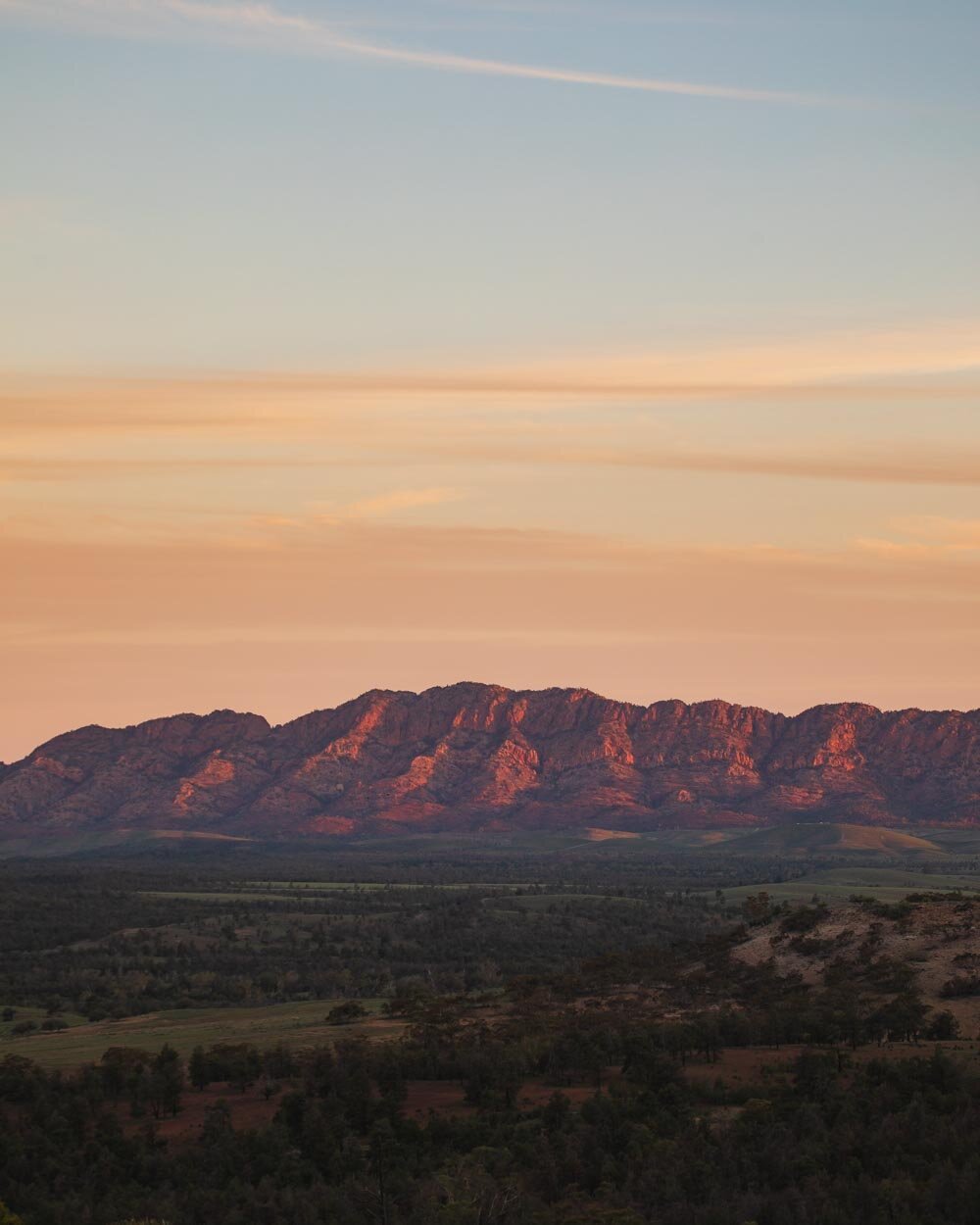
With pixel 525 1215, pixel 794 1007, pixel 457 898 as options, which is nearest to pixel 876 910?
pixel 794 1007

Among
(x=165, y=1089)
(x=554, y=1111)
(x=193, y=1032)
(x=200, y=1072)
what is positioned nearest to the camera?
(x=554, y=1111)

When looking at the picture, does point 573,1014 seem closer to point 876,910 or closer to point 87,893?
point 876,910

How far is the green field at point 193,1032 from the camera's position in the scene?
83812mm

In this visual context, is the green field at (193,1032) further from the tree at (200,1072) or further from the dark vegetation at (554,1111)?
the tree at (200,1072)

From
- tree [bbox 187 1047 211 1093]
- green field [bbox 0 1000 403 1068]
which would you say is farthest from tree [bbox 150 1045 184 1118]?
green field [bbox 0 1000 403 1068]

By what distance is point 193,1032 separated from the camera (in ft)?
304

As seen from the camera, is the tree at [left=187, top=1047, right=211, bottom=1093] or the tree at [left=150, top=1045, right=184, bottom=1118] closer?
the tree at [left=150, top=1045, right=184, bottom=1118]

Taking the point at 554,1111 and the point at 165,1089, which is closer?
the point at 554,1111

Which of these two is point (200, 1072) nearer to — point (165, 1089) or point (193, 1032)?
point (165, 1089)

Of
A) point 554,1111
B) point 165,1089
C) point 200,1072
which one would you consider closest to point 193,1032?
point 200,1072

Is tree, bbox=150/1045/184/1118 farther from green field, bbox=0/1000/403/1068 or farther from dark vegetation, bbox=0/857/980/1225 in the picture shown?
green field, bbox=0/1000/403/1068

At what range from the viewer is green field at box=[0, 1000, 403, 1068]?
83.8m

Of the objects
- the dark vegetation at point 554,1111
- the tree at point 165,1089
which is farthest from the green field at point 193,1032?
the tree at point 165,1089

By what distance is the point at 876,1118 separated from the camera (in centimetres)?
5844
